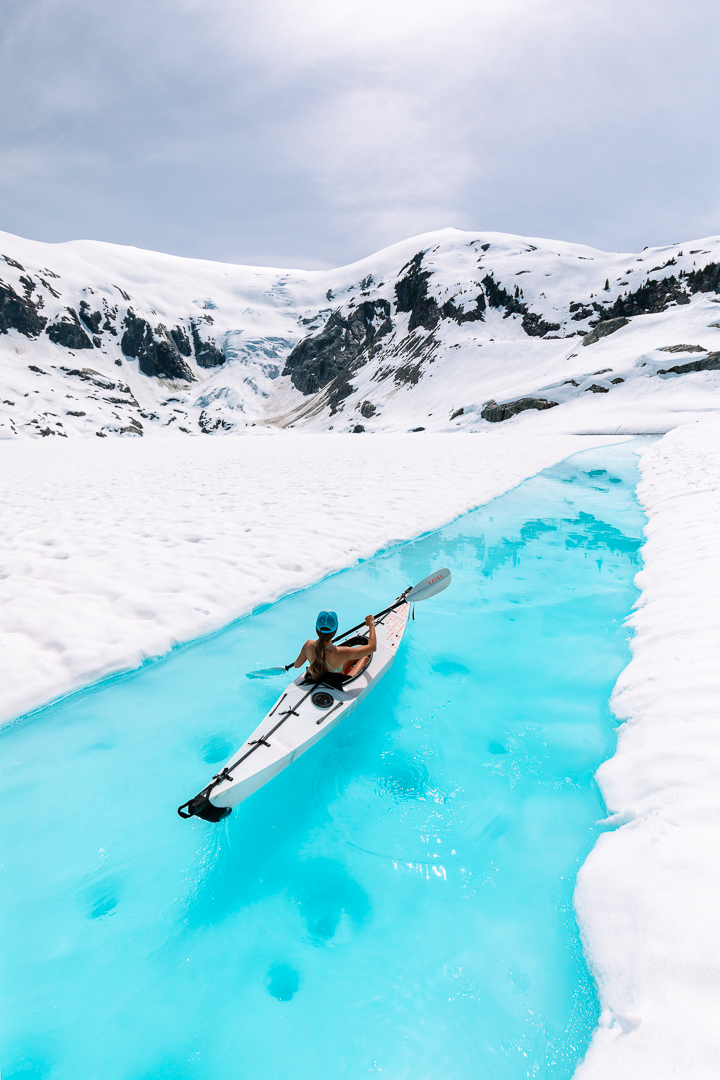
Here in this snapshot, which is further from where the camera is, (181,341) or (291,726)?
(181,341)

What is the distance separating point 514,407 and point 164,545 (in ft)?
191

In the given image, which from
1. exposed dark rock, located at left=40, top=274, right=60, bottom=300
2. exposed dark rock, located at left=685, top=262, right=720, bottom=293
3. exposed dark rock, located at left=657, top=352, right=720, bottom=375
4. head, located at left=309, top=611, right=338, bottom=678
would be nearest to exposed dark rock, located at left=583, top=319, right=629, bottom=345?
exposed dark rock, located at left=685, top=262, right=720, bottom=293

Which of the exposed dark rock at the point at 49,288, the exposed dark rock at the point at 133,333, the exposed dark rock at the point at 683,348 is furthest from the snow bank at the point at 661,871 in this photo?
the exposed dark rock at the point at 49,288

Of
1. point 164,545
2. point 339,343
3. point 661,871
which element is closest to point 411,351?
point 339,343

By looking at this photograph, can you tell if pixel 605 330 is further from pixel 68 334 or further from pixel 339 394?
pixel 68 334

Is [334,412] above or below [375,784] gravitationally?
above

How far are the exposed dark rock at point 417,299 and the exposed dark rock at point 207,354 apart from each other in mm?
81259

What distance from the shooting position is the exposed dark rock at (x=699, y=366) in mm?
51562

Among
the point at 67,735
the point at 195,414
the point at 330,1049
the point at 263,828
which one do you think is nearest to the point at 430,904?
the point at 330,1049

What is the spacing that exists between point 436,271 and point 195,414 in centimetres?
8145

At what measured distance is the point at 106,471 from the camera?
2294cm

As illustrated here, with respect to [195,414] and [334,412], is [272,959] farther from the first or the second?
[195,414]

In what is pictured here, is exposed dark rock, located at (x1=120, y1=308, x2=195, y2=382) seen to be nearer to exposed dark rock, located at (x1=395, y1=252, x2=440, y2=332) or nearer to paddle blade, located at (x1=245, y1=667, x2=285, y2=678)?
exposed dark rock, located at (x1=395, y1=252, x2=440, y2=332)

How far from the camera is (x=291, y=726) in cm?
444
